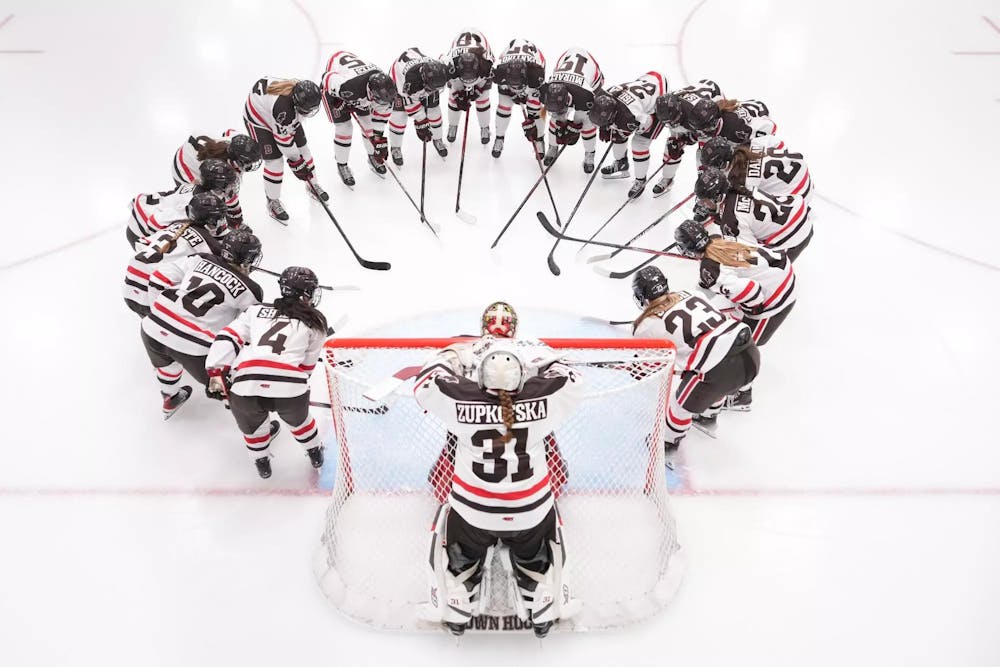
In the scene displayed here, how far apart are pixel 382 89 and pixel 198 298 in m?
1.59

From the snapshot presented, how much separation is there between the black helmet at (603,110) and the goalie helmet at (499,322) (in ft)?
6.42

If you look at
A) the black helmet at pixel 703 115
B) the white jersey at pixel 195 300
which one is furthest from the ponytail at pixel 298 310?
the black helmet at pixel 703 115

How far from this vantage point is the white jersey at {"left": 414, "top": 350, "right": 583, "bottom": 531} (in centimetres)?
194

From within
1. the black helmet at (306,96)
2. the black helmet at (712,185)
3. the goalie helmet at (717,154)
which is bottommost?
the black helmet at (712,185)

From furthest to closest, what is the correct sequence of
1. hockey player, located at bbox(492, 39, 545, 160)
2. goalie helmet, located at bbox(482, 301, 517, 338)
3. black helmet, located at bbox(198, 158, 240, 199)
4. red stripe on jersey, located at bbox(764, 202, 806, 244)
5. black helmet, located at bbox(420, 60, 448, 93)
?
hockey player, located at bbox(492, 39, 545, 160)
black helmet, located at bbox(420, 60, 448, 93)
red stripe on jersey, located at bbox(764, 202, 806, 244)
black helmet, located at bbox(198, 158, 240, 199)
goalie helmet, located at bbox(482, 301, 517, 338)

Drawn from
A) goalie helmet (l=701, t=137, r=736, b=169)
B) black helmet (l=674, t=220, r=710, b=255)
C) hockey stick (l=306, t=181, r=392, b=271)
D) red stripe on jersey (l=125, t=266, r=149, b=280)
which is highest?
goalie helmet (l=701, t=137, r=736, b=169)

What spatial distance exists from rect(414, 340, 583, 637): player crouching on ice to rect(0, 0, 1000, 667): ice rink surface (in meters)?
0.25

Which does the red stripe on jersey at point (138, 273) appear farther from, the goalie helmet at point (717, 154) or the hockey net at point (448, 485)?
the goalie helmet at point (717, 154)

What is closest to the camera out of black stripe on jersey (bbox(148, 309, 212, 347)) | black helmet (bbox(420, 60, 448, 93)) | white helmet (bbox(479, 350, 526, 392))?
white helmet (bbox(479, 350, 526, 392))

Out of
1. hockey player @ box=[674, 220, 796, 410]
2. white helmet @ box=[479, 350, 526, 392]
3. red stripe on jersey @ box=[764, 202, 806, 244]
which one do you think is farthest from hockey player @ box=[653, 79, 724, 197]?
white helmet @ box=[479, 350, 526, 392]

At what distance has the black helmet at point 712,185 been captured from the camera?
10.2 feet

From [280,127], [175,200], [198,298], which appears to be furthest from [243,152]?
[198,298]

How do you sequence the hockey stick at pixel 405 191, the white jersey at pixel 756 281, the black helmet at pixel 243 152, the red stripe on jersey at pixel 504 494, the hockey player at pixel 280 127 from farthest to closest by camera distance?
the hockey stick at pixel 405 191
the hockey player at pixel 280 127
the black helmet at pixel 243 152
the white jersey at pixel 756 281
the red stripe on jersey at pixel 504 494

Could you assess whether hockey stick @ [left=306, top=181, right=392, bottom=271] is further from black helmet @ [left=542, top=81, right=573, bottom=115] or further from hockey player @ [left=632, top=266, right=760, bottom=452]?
hockey player @ [left=632, top=266, right=760, bottom=452]
